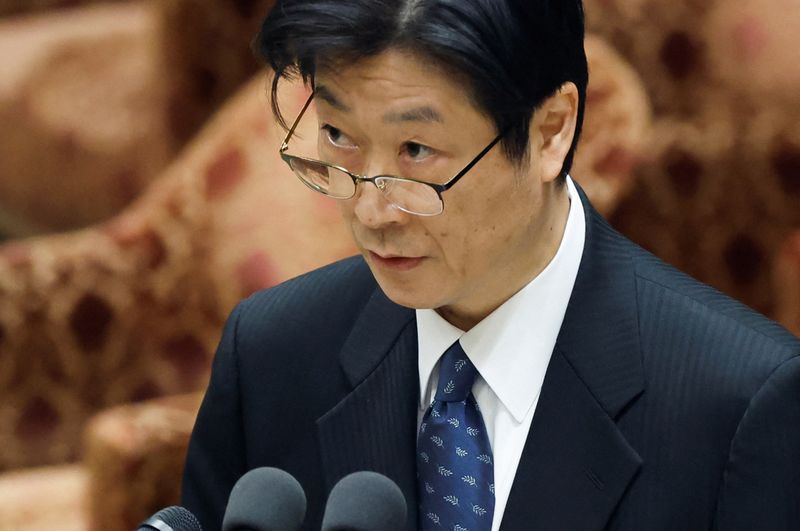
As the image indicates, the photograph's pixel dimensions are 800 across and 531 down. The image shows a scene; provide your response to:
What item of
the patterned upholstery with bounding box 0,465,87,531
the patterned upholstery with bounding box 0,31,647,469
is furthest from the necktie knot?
the patterned upholstery with bounding box 0,465,87,531

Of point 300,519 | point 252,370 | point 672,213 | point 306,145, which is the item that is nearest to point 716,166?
point 672,213

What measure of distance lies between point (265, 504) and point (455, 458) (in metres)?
0.47

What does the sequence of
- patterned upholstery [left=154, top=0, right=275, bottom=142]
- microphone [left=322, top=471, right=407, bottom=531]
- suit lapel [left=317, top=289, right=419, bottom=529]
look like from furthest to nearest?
patterned upholstery [left=154, top=0, right=275, bottom=142] → suit lapel [left=317, top=289, right=419, bottom=529] → microphone [left=322, top=471, right=407, bottom=531]

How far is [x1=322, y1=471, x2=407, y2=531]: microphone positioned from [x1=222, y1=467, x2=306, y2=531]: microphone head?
0.03 metres

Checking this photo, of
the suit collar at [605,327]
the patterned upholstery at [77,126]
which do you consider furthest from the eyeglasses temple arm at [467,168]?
the patterned upholstery at [77,126]

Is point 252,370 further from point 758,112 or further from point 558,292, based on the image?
point 758,112

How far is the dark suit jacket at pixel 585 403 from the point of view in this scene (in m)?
1.36

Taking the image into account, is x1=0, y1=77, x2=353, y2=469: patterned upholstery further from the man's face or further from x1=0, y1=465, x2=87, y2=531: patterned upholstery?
the man's face

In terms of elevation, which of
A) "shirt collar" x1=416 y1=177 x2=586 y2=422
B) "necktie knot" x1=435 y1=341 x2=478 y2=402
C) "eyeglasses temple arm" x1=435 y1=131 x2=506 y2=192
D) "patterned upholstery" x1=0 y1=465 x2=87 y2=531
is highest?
"eyeglasses temple arm" x1=435 y1=131 x2=506 y2=192

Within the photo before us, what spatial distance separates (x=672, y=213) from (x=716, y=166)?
15cm

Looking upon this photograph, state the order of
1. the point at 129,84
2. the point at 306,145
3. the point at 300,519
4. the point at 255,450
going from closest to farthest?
the point at 300,519 → the point at 255,450 → the point at 306,145 → the point at 129,84

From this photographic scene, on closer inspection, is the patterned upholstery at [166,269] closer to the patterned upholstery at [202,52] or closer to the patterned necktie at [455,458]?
the patterned upholstery at [202,52]

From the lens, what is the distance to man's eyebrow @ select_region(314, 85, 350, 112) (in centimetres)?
131

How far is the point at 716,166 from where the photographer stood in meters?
2.99
